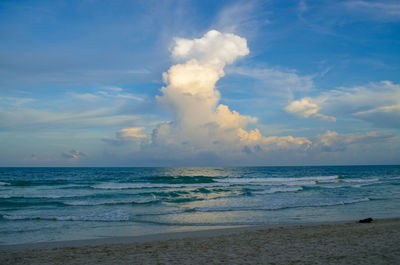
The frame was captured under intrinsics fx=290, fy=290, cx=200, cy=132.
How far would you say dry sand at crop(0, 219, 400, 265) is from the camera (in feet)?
24.3

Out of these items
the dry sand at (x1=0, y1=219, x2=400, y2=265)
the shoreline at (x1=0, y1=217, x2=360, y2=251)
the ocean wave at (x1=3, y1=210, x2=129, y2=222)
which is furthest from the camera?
the ocean wave at (x1=3, y1=210, x2=129, y2=222)

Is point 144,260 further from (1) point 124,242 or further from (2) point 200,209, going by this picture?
(2) point 200,209

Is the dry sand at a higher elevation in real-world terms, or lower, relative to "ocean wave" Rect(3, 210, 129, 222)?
higher

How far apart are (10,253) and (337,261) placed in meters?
9.32

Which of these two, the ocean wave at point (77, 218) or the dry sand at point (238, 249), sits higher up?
the dry sand at point (238, 249)

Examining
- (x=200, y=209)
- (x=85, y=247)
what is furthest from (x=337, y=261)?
(x=200, y=209)

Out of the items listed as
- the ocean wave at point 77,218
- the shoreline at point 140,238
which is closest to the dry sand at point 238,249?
the shoreline at point 140,238

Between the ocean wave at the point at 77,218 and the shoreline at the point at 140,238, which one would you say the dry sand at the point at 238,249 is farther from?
the ocean wave at the point at 77,218

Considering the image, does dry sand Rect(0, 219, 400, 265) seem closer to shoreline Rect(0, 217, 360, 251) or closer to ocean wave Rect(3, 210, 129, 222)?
shoreline Rect(0, 217, 360, 251)

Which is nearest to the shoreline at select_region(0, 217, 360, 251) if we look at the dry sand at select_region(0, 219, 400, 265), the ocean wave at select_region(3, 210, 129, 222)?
the dry sand at select_region(0, 219, 400, 265)

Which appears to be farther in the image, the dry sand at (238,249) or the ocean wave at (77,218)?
the ocean wave at (77,218)

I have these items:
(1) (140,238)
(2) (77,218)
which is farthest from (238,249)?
(2) (77,218)

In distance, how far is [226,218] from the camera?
15180 millimetres

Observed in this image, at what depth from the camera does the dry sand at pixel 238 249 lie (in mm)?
7402
